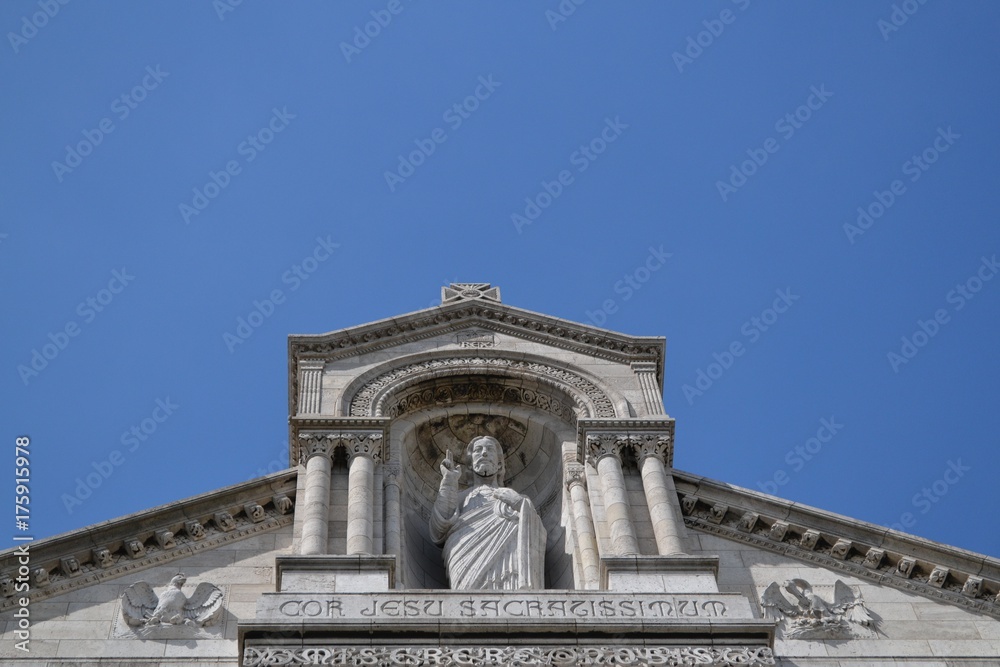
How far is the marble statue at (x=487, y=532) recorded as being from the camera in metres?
27.3

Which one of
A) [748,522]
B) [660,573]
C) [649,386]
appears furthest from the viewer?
[649,386]

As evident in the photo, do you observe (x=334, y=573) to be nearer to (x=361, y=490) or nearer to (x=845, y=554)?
(x=361, y=490)

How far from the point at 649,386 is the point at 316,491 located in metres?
6.77

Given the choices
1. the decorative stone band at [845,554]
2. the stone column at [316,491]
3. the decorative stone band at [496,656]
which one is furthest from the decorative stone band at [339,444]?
the decorative stone band at [496,656]

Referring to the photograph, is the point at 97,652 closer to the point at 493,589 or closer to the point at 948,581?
the point at 493,589

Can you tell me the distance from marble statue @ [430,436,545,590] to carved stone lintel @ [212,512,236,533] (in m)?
3.27

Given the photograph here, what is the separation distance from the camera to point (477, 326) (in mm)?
33562

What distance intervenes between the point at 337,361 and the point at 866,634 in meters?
10.8

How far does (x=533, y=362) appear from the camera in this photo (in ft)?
107

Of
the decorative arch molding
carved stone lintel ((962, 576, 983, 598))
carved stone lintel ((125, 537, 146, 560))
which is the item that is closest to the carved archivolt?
the decorative arch molding

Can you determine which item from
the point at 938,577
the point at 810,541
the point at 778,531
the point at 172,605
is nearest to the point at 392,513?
the point at 172,605

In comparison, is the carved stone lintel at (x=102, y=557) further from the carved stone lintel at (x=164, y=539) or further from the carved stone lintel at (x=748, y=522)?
the carved stone lintel at (x=748, y=522)

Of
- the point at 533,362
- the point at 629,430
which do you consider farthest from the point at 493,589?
the point at 533,362

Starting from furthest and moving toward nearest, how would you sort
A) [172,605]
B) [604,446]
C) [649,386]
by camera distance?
[649,386] < [604,446] < [172,605]
